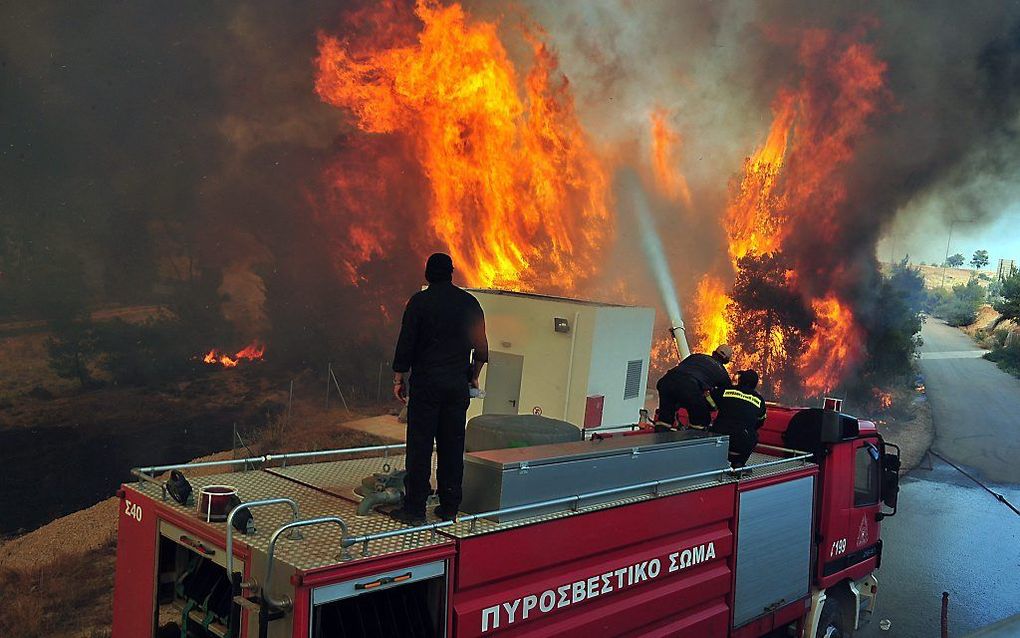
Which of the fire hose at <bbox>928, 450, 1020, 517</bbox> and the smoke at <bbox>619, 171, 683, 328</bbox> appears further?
the smoke at <bbox>619, 171, 683, 328</bbox>

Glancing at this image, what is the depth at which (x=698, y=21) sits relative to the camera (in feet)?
73.8

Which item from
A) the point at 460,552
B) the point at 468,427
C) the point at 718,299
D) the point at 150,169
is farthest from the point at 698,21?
the point at 460,552

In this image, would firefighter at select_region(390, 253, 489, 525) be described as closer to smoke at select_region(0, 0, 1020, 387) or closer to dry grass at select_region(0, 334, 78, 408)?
dry grass at select_region(0, 334, 78, 408)

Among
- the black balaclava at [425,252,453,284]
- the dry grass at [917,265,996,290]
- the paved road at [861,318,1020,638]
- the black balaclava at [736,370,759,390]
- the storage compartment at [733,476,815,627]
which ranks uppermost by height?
the dry grass at [917,265,996,290]

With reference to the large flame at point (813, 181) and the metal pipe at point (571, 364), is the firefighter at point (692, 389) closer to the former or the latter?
the metal pipe at point (571, 364)

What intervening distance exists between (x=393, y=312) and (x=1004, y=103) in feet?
61.2

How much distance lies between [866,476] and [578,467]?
421cm

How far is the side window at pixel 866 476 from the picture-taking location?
784cm

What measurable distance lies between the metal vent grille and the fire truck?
19.8 ft

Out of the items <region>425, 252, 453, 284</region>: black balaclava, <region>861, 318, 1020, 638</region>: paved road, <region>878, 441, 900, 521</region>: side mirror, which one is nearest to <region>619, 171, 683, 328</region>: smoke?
<region>861, 318, 1020, 638</region>: paved road

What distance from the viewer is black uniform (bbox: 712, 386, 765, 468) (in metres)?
7.02

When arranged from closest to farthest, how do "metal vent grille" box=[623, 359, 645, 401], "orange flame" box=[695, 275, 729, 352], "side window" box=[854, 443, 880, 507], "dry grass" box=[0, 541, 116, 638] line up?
"side window" box=[854, 443, 880, 507]
"dry grass" box=[0, 541, 116, 638]
"metal vent grille" box=[623, 359, 645, 401]
"orange flame" box=[695, 275, 729, 352]

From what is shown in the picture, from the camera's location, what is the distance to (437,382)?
4.67 metres

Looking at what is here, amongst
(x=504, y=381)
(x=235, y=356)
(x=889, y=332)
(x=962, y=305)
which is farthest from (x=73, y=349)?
(x=962, y=305)
